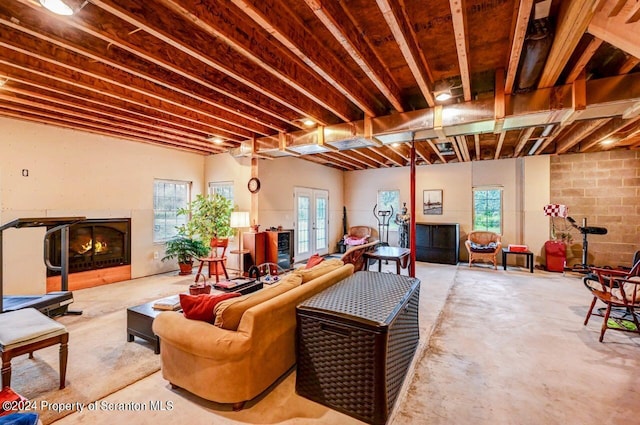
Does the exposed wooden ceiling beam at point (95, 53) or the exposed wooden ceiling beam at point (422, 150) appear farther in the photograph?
the exposed wooden ceiling beam at point (422, 150)

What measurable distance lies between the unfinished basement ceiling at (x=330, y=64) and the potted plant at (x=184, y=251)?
2407mm

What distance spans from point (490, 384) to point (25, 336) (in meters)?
3.50

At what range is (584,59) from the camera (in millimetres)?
2633

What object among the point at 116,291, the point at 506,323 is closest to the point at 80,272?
the point at 116,291

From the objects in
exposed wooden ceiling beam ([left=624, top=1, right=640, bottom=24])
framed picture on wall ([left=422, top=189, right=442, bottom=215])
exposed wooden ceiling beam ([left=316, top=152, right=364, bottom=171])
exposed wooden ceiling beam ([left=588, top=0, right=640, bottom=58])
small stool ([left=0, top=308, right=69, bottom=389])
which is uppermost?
exposed wooden ceiling beam ([left=316, top=152, right=364, bottom=171])

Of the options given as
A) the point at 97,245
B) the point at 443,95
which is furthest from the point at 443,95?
the point at 97,245

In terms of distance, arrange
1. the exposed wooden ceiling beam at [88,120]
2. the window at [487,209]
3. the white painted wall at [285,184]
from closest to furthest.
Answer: the exposed wooden ceiling beam at [88,120] < the white painted wall at [285,184] < the window at [487,209]

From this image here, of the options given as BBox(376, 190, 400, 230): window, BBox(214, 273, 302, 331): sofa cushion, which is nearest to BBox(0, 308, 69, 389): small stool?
BBox(214, 273, 302, 331): sofa cushion

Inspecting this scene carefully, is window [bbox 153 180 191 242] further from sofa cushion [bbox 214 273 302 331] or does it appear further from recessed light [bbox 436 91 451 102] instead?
recessed light [bbox 436 91 451 102]

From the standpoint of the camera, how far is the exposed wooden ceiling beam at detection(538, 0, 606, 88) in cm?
192

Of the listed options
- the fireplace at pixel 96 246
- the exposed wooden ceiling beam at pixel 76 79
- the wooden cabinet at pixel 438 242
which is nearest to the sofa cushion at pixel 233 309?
the exposed wooden ceiling beam at pixel 76 79

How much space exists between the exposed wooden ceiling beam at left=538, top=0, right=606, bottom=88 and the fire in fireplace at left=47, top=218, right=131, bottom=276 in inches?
270

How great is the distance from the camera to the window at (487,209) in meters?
7.46

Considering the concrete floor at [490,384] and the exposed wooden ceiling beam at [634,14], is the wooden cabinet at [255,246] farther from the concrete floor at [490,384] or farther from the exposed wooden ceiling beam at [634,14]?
the exposed wooden ceiling beam at [634,14]
